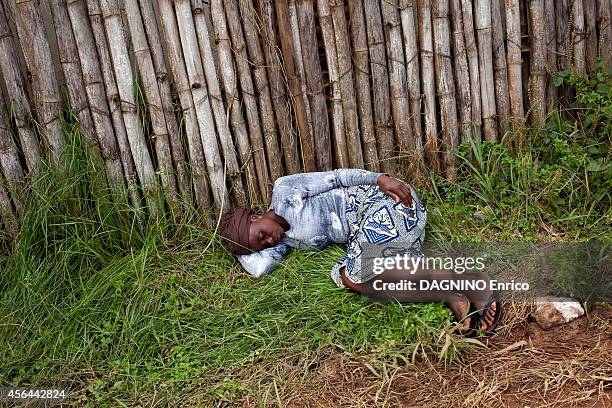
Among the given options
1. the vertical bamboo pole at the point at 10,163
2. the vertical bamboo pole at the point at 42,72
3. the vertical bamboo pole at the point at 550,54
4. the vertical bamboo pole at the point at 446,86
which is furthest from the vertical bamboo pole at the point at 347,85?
the vertical bamboo pole at the point at 10,163

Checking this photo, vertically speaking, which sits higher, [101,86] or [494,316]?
[101,86]

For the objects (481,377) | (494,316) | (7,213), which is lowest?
(481,377)

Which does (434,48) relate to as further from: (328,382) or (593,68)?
(328,382)

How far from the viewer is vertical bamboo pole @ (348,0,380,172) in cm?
372

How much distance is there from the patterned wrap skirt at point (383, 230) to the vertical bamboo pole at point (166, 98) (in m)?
1.01

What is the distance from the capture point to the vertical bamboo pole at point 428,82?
3773 mm

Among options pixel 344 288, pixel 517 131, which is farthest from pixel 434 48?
pixel 344 288

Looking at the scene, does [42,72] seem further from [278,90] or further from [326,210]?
[326,210]

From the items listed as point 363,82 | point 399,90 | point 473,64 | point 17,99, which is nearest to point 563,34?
point 473,64

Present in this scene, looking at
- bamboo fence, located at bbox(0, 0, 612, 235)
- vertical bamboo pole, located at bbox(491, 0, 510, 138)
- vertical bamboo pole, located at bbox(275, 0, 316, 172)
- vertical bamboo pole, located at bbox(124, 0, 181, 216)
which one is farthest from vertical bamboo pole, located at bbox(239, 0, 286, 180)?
vertical bamboo pole, located at bbox(491, 0, 510, 138)

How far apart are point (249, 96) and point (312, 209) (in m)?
0.73

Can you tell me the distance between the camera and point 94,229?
3.65 meters

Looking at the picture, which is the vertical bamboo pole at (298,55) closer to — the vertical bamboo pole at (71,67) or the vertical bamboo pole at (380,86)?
the vertical bamboo pole at (380,86)

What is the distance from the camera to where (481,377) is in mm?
2947
